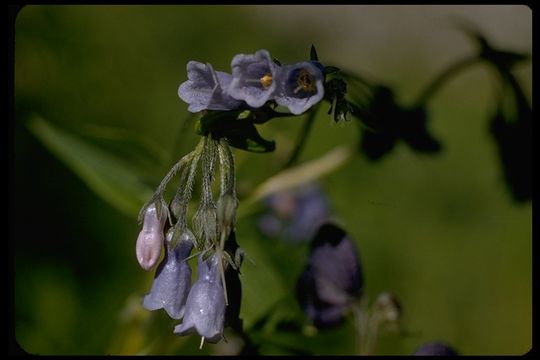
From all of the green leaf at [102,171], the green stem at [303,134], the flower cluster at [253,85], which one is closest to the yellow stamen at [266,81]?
the flower cluster at [253,85]

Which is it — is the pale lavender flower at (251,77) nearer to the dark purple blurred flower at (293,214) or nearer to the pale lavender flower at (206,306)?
the pale lavender flower at (206,306)

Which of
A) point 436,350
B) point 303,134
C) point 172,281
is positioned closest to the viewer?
point 172,281

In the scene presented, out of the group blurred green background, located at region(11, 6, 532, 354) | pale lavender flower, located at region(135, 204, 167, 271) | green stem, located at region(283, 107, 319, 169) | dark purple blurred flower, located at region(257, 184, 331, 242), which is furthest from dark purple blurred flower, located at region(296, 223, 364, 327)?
dark purple blurred flower, located at region(257, 184, 331, 242)

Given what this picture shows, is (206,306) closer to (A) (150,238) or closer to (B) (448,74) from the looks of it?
(A) (150,238)

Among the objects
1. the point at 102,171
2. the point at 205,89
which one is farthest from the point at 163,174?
the point at 205,89

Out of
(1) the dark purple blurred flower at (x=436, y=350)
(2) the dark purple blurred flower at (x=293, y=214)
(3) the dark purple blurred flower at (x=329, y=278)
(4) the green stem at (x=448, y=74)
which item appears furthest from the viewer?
(2) the dark purple blurred flower at (x=293, y=214)

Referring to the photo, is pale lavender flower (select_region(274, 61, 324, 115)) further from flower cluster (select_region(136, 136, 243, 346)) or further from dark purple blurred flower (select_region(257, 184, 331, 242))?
dark purple blurred flower (select_region(257, 184, 331, 242))

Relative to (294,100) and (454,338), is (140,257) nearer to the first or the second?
(294,100)
